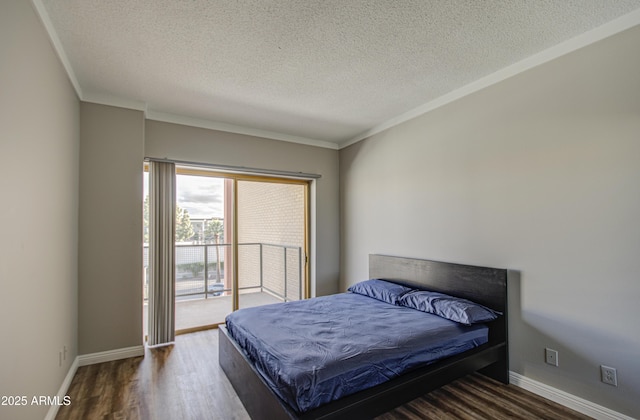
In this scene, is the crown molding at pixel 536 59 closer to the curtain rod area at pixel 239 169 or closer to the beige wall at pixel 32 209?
the curtain rod area at pixel 239 169

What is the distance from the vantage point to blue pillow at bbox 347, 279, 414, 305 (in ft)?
10.3

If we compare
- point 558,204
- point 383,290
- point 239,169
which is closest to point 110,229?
point 239,169

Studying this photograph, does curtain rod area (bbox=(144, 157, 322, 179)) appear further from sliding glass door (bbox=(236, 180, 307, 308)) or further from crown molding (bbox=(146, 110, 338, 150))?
crown molding (bbox=(146, 110, 338, 150))

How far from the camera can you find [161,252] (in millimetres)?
3537

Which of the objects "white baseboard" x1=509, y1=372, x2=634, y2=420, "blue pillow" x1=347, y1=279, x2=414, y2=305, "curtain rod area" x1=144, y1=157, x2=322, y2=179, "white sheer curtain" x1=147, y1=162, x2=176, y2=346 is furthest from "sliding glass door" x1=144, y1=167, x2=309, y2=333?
"white baseboard" x1=509, y1=372, x2=634, y2=420

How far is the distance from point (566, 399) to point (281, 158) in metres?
3.90

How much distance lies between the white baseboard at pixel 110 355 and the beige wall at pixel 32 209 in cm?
35

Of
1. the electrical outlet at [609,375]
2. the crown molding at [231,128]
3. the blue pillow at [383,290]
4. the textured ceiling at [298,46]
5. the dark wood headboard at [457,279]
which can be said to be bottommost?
the electrical outlet at [609,375]

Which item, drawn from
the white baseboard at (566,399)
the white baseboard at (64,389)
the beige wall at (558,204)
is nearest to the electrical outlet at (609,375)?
the beige wall at (558,204)

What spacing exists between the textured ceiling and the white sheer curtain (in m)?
0.83

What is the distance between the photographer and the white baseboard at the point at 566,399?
2.05m

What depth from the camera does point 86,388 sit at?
2.54 metres

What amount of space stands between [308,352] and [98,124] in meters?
3.06

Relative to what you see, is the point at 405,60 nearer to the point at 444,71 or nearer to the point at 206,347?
the point at 444,71
